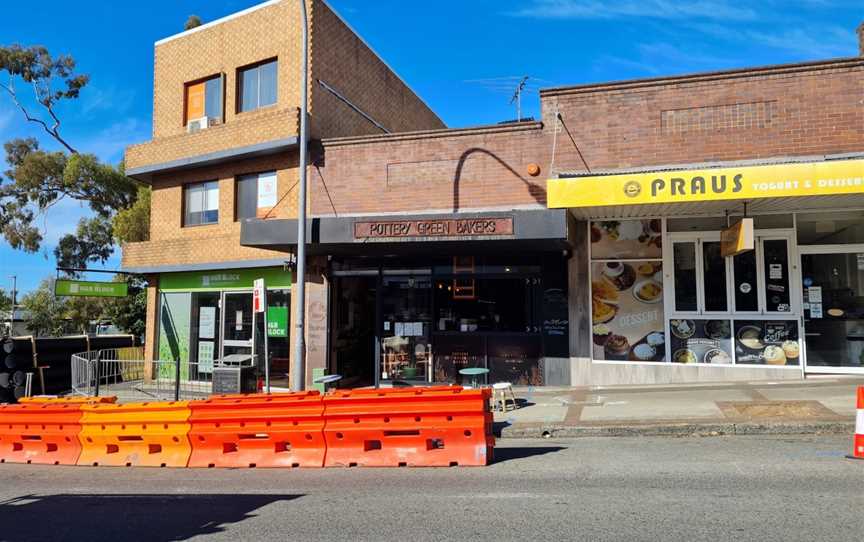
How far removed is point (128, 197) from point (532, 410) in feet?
101

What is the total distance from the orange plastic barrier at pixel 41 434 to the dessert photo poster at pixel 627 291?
354 inches

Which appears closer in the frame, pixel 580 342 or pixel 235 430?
pixel 235 430

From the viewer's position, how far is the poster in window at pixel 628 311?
1148 centimetres

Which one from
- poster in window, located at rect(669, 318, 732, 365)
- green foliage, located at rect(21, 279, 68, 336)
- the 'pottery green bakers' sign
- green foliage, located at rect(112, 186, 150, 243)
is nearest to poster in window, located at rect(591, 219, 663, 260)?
poster in window, located at rect(669, 318, 732, 365)

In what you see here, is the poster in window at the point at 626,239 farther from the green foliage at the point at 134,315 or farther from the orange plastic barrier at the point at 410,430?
the green foliage at the point at 134,315

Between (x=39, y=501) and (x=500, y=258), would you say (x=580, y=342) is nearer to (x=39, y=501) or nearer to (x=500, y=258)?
(x=500, y=258)

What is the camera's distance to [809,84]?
417 inches

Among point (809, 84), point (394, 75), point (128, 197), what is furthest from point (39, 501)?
point (128, 197)

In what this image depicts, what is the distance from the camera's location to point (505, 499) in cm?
530

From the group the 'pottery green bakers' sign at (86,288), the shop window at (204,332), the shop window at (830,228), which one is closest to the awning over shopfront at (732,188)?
the shop window at (830,228)

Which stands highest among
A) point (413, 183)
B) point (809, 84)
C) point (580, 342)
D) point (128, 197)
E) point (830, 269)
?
point (128, 197)

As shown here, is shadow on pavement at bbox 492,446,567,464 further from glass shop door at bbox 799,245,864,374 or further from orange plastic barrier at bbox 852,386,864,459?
glass shop door at bbox 799,245,864,374

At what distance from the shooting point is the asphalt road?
450 cm

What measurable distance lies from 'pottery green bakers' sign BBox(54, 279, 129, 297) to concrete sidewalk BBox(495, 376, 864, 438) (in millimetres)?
13450
